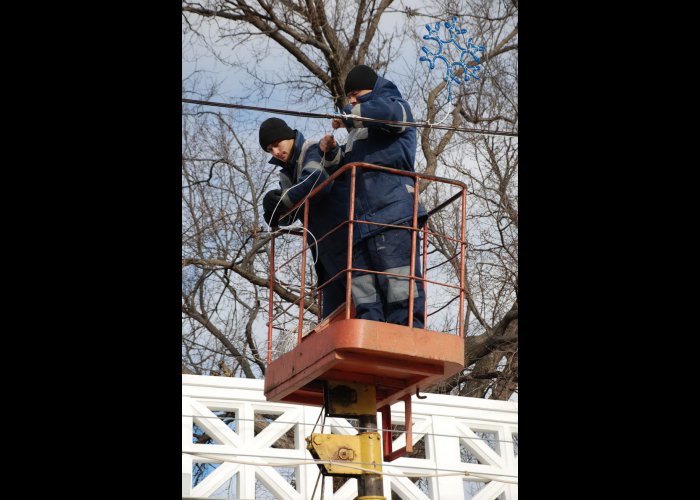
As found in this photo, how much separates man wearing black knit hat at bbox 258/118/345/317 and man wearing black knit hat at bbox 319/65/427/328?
0.40 feet

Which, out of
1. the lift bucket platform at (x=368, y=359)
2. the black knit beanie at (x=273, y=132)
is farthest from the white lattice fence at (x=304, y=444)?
the black knit beanie at (x=273, y=132)

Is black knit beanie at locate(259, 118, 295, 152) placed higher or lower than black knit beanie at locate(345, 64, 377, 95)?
lower

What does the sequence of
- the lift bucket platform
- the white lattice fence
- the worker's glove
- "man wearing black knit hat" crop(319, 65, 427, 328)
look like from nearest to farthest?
the lift bucket platform
"man wearing black knit hat" crop(319, 65, 427, 328)
the worker's glove
the white lattice fence

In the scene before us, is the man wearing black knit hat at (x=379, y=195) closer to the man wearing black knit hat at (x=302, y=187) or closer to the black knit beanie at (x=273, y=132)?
the man wearing black knit hat at (x=302, y=187)

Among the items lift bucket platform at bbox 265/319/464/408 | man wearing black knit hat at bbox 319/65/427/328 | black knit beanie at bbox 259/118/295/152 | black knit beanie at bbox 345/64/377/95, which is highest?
black knit beanie at bbox 345/64/377/95

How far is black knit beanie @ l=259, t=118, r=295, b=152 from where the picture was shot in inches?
335

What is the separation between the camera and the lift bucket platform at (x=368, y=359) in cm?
744

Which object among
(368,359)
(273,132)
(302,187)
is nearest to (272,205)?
(302,187)

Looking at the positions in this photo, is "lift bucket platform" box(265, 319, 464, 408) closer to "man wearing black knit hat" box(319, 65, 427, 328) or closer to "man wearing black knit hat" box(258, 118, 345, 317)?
"man wearing black knit hat" box(319, 65, 427, 328)

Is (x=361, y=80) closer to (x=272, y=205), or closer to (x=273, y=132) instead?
(x=273, y=132)

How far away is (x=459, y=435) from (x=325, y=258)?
252 centimetres

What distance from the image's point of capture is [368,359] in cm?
755

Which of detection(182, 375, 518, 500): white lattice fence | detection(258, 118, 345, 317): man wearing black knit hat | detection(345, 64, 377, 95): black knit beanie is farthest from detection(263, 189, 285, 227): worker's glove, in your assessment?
detection(182, 375, 518, 500): white lattice fence
